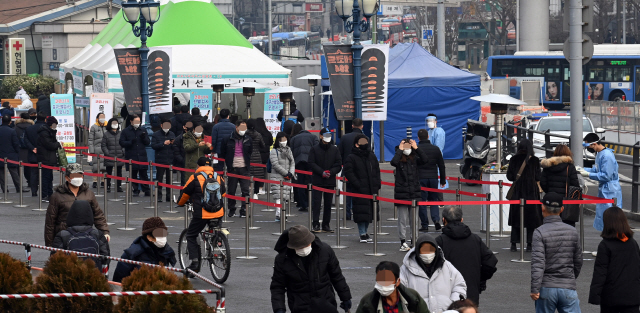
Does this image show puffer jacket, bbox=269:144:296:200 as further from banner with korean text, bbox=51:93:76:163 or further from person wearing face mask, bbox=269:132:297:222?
banner with korean text, bbox=51:93:76:163

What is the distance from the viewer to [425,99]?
28250 mm

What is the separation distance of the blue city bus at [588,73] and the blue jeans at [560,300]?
38367 millimetres

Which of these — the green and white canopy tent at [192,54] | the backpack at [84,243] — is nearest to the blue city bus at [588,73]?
the green and white canopy tent at [192,54]

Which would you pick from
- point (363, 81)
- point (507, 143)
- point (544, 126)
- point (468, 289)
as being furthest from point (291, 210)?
point (544, 126)

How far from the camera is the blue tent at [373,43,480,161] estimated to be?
92.1 ft

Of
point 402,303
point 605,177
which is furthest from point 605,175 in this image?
point 402,303

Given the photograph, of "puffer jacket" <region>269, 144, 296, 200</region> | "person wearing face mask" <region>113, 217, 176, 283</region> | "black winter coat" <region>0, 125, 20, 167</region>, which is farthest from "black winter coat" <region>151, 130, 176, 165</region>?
"person wearing face mask" <region>113, 217, 176, 283</region>

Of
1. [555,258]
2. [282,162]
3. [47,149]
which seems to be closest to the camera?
[555,258]

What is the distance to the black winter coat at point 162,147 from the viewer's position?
19.4m

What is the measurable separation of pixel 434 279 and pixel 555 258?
59.6 inches

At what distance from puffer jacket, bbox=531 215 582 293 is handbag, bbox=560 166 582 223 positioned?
14.2 feet

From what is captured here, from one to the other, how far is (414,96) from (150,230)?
2029 centimetres

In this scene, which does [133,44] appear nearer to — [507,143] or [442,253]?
[507,143]

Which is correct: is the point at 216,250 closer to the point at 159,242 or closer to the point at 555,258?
the point at 159,242
